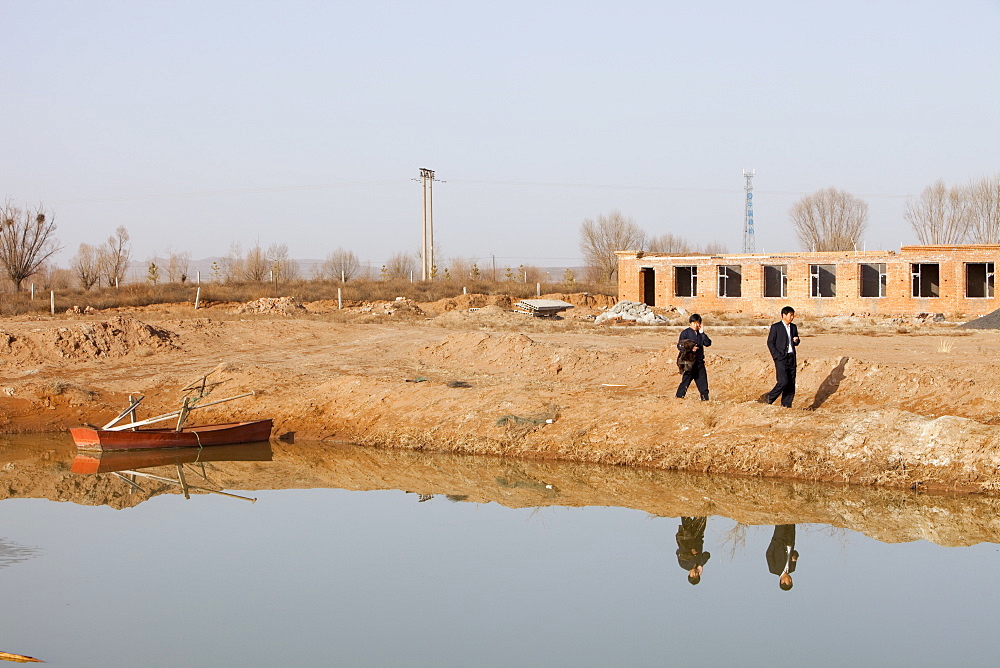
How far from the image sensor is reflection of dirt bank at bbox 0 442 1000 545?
12.6 metres

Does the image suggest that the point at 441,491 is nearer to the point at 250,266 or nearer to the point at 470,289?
the point at 470,289

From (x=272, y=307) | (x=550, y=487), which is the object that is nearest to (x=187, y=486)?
(x=550, y=487)

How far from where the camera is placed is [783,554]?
11.2m

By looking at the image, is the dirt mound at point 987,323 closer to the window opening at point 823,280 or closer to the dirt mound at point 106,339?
the window opening at point 823,280

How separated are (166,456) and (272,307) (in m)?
27.3

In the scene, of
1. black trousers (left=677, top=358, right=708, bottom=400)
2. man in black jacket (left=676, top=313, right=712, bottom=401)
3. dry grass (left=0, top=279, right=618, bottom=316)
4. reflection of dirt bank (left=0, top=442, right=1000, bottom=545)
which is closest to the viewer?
reflection of dirt bank (left=0, top=442, right=1000, bottom=545)

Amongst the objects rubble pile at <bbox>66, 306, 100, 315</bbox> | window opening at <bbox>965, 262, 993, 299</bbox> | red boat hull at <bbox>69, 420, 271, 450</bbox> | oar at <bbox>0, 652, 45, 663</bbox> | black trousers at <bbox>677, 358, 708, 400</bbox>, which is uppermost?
window opening at <bbox>965, 262, 993, 299</bbox>

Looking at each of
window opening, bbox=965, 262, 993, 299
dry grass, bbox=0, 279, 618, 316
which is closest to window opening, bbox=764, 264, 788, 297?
window opening, bbox=965, 262, 993, 299

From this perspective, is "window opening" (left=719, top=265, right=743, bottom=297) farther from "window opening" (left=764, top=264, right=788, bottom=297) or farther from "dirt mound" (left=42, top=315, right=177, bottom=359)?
"dirt mound" (left=42, top=315, right=177, bottom=359)

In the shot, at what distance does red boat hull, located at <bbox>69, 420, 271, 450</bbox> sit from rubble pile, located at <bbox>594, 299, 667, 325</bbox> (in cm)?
2178

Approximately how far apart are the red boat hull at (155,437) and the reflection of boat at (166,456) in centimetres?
21

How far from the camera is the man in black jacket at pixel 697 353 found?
1595 centimetres

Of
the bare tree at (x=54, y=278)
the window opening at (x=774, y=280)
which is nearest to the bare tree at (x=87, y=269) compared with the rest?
the bare tree at (x=54, y=278)

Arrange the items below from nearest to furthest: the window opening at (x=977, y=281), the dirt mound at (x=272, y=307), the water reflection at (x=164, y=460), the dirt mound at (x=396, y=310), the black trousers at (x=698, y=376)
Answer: the black trousers at (x=698, y=376) < the water reflection at (x=164, y=460) < the window opening at (x=977, y=281) < the dirt mound at (x=396, y=310) < the dirt mound at (x=272, y=307)
